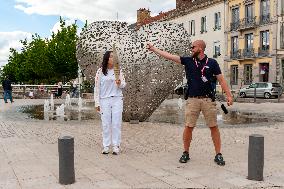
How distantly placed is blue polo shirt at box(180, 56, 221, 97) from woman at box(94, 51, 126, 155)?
1.28 meters

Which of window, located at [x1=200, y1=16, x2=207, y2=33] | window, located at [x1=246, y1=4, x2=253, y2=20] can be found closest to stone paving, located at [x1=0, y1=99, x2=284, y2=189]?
window, located at [x1=246, y1=4, x2=253, y2=20]

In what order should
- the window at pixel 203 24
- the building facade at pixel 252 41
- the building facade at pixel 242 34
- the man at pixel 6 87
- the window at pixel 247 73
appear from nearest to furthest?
the man at pixel 6 87, the building facade at pixel 242 34, the building facade at pixel 252 41, the window at pixel 247 73, the window at pixel 203 24

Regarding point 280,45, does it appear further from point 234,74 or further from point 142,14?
point 142,14

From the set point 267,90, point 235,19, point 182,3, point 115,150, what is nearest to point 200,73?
point 115,150

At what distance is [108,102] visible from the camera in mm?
6621

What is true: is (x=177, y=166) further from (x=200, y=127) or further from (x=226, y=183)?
(x=200, y=127)

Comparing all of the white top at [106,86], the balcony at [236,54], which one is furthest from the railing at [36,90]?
the white top at [106,86]

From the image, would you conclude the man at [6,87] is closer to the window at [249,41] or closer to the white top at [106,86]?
the white top at [106,86]

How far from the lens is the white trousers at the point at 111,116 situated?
6605 mm

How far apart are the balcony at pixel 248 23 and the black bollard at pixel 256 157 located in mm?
33714

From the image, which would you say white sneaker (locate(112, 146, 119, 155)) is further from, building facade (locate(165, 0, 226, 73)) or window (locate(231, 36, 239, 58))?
building facade (locate(165, 0, 226, 73))

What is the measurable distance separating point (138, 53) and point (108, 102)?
3.73m

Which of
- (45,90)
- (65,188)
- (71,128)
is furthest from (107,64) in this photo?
(45,90)

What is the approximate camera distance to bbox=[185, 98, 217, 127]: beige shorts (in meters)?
5.88
